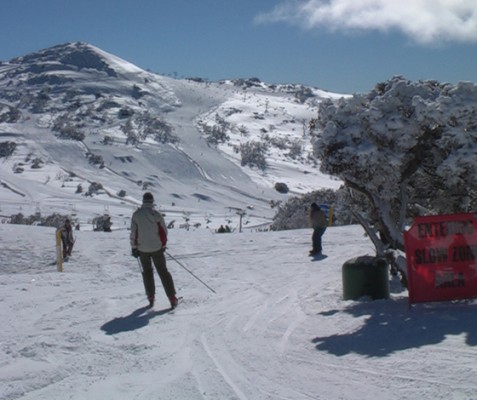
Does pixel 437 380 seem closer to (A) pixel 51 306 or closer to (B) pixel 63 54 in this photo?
(A) pixel 51 306

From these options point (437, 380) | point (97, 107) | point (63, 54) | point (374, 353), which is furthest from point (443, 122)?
point (63, 54)

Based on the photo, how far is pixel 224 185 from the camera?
80.8 metres

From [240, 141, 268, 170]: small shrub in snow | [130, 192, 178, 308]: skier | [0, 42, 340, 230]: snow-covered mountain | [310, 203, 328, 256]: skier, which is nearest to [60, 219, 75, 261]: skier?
[310, 203, 328, 256]: skier

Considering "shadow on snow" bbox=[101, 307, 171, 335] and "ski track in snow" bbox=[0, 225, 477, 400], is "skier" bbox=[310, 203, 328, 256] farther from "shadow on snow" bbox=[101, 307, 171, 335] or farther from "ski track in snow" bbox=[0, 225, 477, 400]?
"shadow on snow" bbox=[101, 307, 171, 335]

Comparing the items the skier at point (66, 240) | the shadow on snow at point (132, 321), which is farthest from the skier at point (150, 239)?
the skier at point (66, 240)

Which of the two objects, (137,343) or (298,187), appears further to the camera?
(298,187)

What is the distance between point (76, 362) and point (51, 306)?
3515 millimetres

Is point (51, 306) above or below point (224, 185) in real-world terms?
below

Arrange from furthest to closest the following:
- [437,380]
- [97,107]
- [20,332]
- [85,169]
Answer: [97,107], [85,169], [20,332], [437,380]

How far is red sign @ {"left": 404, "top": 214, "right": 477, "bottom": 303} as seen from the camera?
8.25 m

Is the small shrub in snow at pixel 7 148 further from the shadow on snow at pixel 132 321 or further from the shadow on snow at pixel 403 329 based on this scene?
the shadow on snow at pixel 403 329

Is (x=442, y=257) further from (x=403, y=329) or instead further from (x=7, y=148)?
(x=7, y=148)

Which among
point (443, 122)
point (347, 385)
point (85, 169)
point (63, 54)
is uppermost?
point (63, 54)

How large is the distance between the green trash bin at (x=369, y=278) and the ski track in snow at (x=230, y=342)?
290mm
